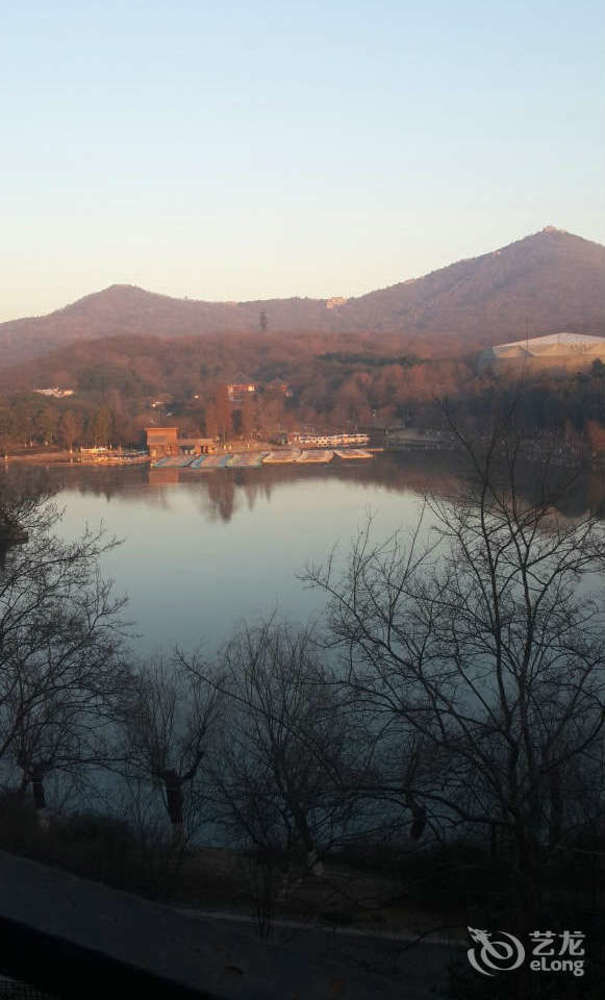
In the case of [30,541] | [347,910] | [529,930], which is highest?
[30,541]

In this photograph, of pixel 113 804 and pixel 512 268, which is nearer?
pixel 113 804

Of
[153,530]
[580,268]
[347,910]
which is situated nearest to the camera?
[347,910]

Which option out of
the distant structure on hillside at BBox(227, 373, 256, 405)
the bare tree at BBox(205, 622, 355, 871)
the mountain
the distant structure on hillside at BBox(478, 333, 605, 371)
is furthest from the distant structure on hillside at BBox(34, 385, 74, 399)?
the bare tree at BBox(205, 622, 355, 871)

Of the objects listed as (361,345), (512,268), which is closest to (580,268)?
(512,268)

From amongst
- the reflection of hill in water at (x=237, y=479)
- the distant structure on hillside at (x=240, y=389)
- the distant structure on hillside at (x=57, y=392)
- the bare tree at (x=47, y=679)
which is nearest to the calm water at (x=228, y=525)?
the reflection of hill in water at (x=237, y=479)

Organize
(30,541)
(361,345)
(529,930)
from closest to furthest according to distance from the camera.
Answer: (529,930) → (30,541) → (361,345)

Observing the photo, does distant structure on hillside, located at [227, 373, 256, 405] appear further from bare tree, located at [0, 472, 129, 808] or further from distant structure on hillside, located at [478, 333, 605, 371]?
bare tree, located at [0, 472, 129, 808]

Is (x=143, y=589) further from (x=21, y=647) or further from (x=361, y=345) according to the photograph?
(x=361, y=345)

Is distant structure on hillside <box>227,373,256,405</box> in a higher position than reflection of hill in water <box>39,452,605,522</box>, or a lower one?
higher
